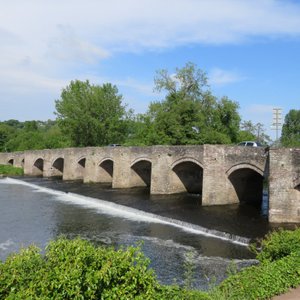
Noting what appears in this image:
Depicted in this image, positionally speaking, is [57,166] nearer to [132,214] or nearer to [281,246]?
[132,214]

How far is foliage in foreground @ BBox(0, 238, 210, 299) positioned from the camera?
17.7 feet

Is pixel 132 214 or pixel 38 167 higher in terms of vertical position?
pixel 38 167

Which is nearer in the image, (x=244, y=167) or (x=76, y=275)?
(x=76, y=275)

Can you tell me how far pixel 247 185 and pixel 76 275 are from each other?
2068 cm

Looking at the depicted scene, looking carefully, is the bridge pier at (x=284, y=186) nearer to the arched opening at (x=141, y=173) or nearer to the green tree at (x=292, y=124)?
the arched opening at (x=141, y=173)

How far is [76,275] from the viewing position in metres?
5.46

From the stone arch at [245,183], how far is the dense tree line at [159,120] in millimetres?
10852

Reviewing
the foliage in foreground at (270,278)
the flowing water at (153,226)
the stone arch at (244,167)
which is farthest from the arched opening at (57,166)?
the foliage in foreground at (270,278)

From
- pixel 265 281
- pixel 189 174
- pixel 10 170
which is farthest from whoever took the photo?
pixel 10 170

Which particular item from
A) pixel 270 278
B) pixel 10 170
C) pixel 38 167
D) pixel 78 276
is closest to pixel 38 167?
pixel 38 167

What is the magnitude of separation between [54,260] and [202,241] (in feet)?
35.1

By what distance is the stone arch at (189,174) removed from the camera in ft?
88.8

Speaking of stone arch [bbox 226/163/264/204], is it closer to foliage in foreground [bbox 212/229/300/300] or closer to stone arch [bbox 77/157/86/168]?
foliage in foreground [bbox 212/229/300/300]

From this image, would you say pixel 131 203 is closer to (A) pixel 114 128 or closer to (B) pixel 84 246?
(B) pixel 84 246
